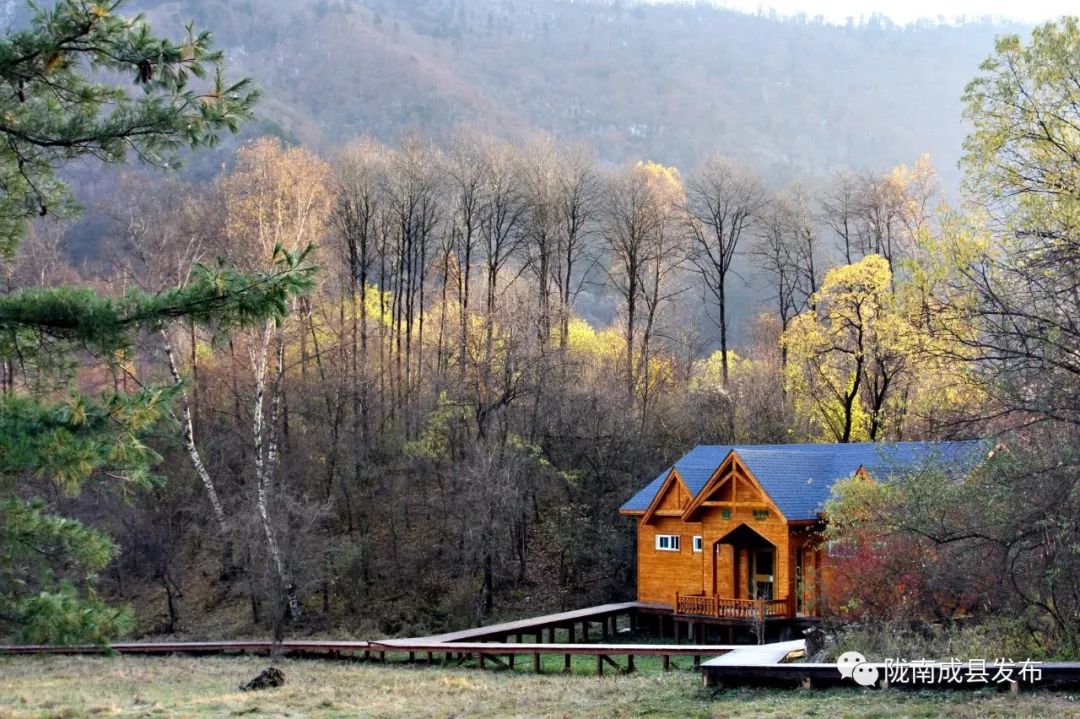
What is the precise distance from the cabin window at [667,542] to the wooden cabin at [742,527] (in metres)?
0.03

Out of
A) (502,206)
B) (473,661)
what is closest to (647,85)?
(502,206)

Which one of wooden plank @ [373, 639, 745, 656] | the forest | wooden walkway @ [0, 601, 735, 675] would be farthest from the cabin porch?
the forest

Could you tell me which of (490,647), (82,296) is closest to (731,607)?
(490,647)

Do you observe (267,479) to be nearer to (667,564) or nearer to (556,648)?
(667,564)

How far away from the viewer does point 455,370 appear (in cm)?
4262

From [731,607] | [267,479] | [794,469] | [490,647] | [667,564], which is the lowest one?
[490,647]

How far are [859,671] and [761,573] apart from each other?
53.0 ft

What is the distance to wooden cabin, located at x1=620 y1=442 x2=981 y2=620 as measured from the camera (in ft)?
93.0

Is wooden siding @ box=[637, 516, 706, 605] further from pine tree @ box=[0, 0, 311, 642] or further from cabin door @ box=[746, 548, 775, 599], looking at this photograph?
pine tree @ box=[0, 0, 311, 642]

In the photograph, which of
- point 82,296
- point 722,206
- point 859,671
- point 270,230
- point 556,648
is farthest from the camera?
point 722,206

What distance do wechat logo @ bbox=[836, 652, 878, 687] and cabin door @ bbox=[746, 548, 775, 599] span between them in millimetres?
15316

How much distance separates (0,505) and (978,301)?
1283cm

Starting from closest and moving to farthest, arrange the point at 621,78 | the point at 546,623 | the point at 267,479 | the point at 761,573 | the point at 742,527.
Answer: the point at 546,623, the point at 742,527, the point at 761,573, the point at 267,479, the point at 621,78

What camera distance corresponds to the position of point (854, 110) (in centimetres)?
12544
